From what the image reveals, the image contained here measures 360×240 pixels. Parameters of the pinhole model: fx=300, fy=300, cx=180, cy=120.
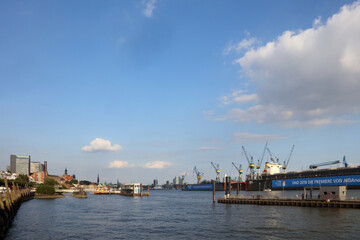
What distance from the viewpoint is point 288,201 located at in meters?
88.8

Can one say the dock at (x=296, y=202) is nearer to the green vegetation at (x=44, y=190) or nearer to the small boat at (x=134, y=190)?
the small boat at (x=134, y=190)

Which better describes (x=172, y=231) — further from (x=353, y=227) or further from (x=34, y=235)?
(x=353, y=227)

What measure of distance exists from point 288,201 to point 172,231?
49970 mm

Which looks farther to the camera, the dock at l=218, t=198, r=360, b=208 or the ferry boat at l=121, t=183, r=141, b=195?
the ferry boat at l=121, t=183, r=141, b=195

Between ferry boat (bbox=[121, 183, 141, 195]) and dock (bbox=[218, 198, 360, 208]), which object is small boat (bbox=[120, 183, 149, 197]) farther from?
dock (bbox=[218, 198, 360, 208])

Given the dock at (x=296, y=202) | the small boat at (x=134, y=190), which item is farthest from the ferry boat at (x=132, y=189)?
the dock at (x=296, y=202)

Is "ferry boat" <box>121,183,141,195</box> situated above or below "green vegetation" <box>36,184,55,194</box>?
below

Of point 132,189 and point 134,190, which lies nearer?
point 134,190

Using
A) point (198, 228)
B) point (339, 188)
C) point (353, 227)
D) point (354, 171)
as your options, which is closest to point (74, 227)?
point (198, 228)

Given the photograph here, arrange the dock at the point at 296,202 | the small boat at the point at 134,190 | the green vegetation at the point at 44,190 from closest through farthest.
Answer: the dock at the point at 296,202 → the green vegetation at the point at 44,190 → the small boat at the point at 134,190

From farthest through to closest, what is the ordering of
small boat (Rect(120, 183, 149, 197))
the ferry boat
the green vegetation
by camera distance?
the ferry boat, small boat (Rect(120, 183, 149, 197)), the green vegetation

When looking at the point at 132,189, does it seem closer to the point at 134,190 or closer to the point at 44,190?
the point at 134,190

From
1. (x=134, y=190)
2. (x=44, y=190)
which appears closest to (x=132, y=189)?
(x=134, y=190)

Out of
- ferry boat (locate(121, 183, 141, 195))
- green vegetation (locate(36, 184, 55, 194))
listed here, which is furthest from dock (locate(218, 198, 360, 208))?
green vegetation (locate(36, 184, 55, 194))
